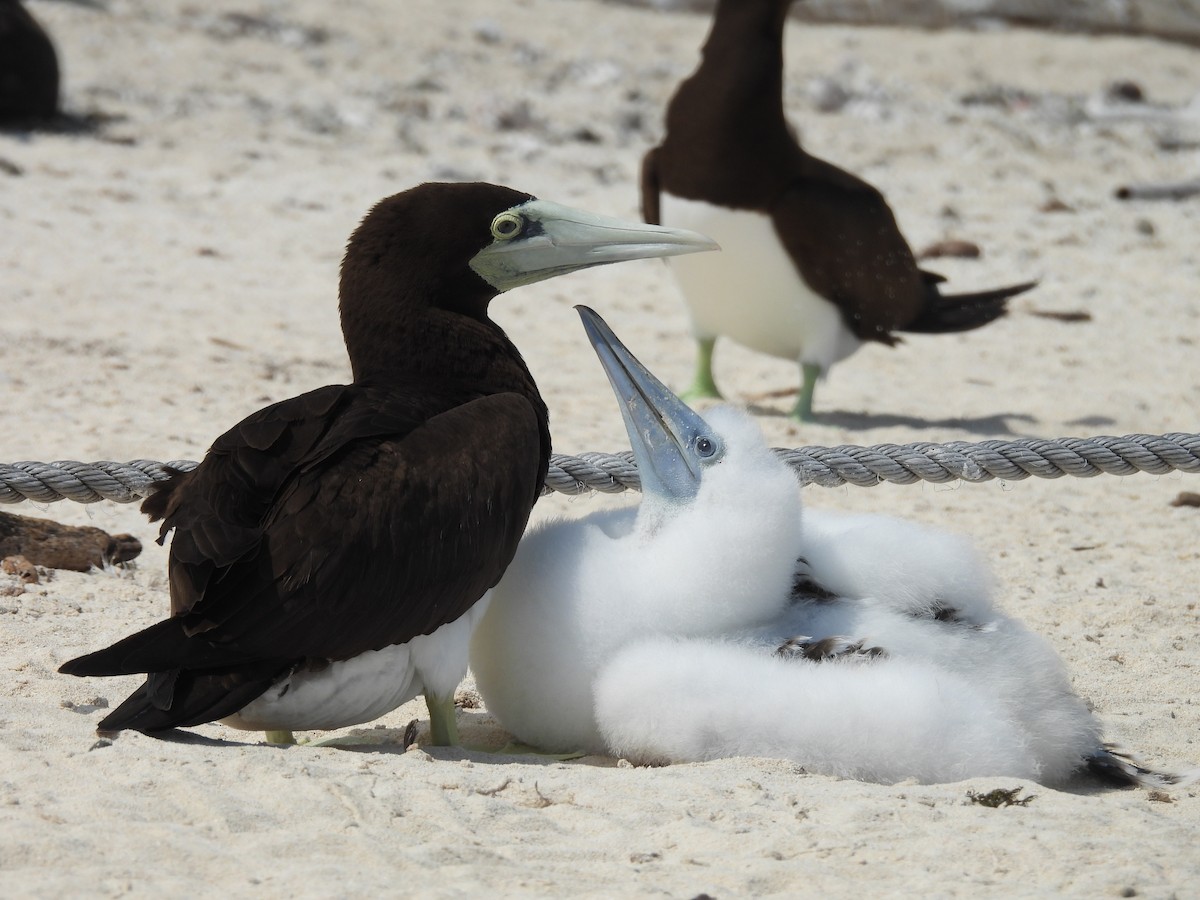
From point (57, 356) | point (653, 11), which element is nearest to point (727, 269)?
point (57, 356)

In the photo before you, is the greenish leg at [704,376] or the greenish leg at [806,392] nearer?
the greenish leg at [806,392]

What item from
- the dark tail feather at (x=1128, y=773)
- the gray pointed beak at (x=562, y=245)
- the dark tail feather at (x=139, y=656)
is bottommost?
the dark tail feather at (x=1128, y=773)

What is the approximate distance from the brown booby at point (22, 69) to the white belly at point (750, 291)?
218 inches

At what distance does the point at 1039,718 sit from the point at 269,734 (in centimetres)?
173

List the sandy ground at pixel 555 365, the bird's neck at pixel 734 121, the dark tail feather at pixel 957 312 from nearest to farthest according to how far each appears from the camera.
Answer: the sandy ground at pixel 555 365 → the bird's neck at pixel 734 121 → the dark tail feather at pixel 957 312

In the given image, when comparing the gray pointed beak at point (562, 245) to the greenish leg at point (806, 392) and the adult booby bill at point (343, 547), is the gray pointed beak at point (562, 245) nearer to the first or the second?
the adult booby bill at point (343, 547)

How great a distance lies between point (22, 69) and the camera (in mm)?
10734

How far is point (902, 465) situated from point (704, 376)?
2.63 meters

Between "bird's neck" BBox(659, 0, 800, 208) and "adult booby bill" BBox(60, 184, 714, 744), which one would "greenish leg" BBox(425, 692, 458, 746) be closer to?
"adult booby bill" BBox(60, 184, 714, 744)

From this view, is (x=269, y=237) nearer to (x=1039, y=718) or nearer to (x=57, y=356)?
(x=57, y=356)

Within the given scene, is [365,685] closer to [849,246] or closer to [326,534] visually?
[326,534]

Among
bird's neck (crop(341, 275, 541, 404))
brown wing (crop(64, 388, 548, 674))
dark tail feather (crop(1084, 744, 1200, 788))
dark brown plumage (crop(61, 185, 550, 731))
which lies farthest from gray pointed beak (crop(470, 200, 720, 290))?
dark tail feather (crop(1084, 744, 1200, 788))

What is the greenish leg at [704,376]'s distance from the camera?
24.1 ft

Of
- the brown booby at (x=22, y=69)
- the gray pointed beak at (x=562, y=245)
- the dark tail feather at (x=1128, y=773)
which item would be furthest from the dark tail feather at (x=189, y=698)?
the brown booby at (x=22, y=69)
